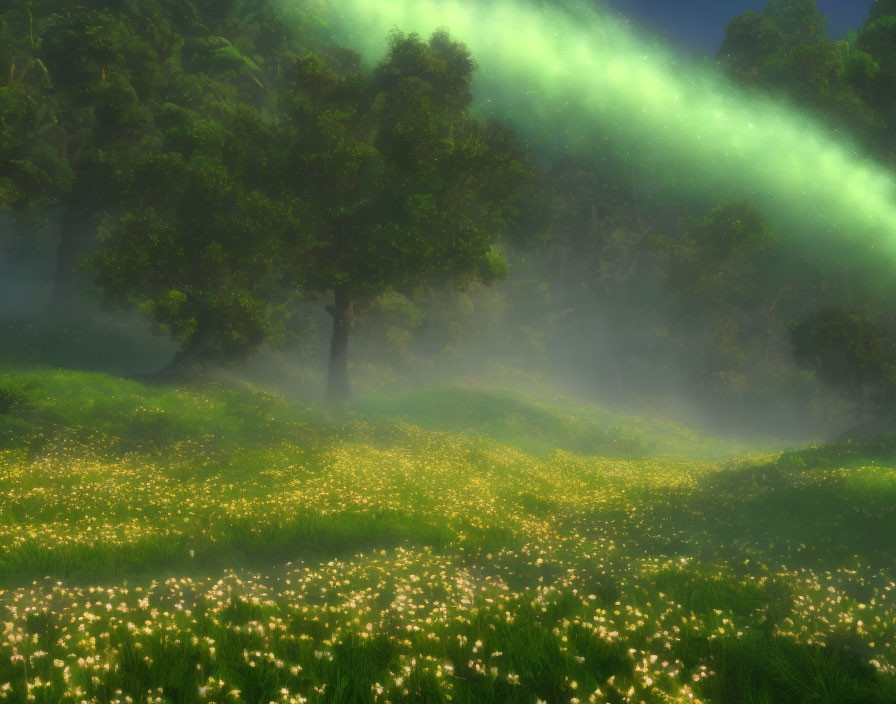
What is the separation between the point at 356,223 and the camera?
3497cm

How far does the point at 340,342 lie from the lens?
40.1m

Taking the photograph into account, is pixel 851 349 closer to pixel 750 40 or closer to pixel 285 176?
pixel 285 176

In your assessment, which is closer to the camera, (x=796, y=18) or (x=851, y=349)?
(x=851, y=349)

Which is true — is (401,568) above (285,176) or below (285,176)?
below

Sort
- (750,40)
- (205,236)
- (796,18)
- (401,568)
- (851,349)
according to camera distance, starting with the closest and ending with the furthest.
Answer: (401,568)
(205,236)
(851,349)
(750,40)
(796,18)

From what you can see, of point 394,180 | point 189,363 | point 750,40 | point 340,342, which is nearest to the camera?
point 394,180

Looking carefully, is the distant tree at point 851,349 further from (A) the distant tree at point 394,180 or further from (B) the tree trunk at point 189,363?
(B) the tree trunk at point 189,363

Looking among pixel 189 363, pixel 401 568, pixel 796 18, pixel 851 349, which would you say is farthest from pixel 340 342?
pixel 796 18

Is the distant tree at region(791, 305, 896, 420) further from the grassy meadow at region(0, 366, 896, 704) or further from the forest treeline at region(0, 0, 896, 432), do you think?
the grassy meadow at region(0, 366, 896, 704)

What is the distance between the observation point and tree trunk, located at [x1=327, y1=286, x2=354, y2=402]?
127ft

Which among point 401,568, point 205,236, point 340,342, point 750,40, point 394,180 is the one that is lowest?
point 401,568

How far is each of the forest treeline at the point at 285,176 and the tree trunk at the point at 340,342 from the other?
0.53 feet

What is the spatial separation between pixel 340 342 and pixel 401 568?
28.9 meters

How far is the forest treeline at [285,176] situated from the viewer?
33.1 metres
